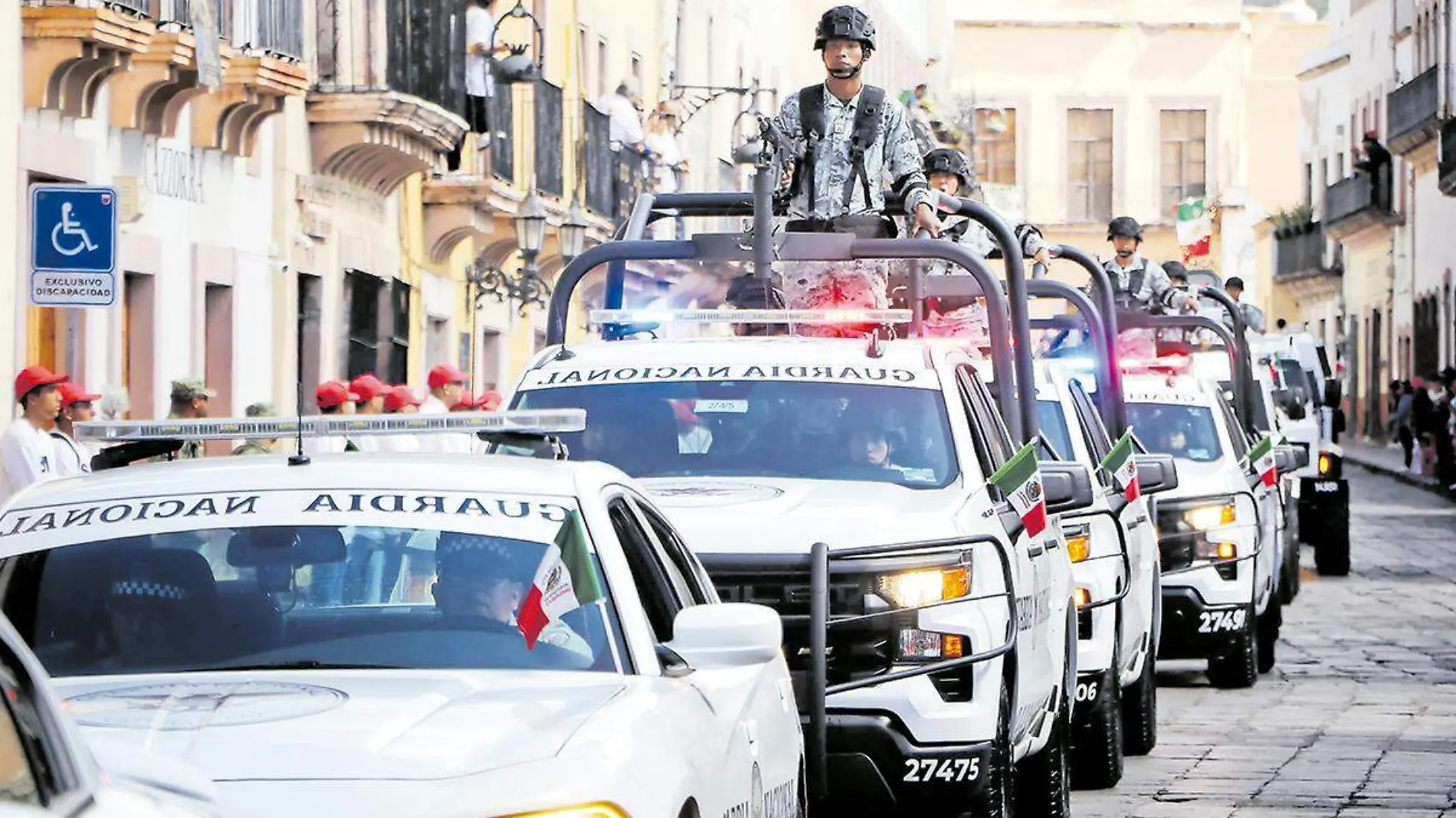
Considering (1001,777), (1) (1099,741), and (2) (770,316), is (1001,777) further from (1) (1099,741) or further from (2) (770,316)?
(1) (1099,741)

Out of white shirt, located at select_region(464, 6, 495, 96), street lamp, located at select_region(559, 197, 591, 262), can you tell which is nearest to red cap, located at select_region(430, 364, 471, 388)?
white shirt, located at select_region(464, 6, 495, 96)

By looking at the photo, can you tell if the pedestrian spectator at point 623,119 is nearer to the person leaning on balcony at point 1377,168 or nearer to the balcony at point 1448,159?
the balcony at point 1448,159

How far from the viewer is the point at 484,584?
7.09 meters

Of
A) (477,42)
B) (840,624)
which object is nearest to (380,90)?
(477,42)

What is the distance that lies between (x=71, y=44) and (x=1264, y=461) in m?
7.30

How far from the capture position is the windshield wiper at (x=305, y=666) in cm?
676

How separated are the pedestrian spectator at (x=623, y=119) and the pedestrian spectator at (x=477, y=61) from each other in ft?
22.4

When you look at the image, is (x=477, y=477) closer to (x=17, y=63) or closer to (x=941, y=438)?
(x=941, y=438)

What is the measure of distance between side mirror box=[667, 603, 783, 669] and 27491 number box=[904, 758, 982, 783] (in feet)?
11.0

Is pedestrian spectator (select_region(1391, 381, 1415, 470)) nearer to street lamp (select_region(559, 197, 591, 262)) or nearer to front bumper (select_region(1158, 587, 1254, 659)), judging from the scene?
street lamp (select_region(559, 197, 591, 262))

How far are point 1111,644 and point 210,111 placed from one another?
11943 mm

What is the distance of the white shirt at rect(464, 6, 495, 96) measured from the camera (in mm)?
31188

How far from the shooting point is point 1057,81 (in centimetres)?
8562

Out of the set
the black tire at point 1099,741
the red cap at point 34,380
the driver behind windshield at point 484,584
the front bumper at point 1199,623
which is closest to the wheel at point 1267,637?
the front bumper at point 1199,623
